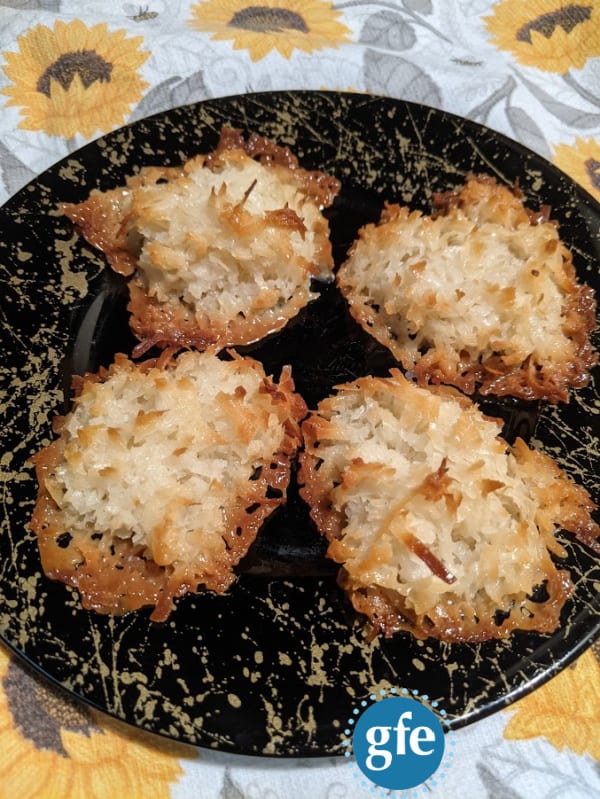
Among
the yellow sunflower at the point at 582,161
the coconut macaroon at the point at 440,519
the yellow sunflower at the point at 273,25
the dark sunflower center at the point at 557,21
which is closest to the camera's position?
the coconut macaroon at the point at 440,519

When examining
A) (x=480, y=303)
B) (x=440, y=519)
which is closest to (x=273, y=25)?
(x=480, y=303)

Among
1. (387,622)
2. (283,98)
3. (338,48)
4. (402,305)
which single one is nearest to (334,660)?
(387,622)

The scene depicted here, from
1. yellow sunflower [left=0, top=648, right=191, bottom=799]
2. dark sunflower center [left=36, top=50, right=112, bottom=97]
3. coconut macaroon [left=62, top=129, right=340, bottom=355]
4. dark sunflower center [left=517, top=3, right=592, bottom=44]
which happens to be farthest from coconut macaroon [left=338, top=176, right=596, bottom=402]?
dark sunflower center [left=517, top=3, right=592, bottom=44]

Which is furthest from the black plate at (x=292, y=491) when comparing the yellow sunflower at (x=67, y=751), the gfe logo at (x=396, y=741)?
the yellow sunflower at (x=67, y=751)

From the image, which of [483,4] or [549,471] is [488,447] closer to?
[549,471]

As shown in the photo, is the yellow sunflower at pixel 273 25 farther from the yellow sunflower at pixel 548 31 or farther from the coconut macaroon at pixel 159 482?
the coconut macaroon at pixel 159 482
